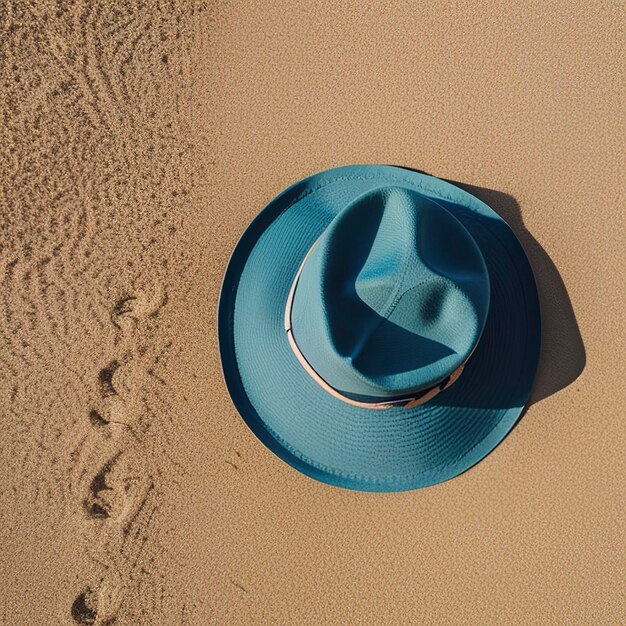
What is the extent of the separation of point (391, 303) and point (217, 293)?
1260 millimetres

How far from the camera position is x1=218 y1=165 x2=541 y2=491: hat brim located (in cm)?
221

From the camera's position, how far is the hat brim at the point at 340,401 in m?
2.21

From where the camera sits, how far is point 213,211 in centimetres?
283

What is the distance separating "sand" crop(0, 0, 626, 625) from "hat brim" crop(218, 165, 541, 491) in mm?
335

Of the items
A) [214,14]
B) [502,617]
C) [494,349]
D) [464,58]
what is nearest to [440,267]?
[494,349]

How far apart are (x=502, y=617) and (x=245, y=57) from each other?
2.77m

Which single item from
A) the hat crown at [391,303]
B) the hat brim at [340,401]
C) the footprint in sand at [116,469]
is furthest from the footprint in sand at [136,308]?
the hat crown at [391,303]

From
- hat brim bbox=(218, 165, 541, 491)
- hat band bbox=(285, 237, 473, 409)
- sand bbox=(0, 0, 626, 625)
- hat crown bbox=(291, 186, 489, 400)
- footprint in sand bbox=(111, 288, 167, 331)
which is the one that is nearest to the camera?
hat crown bbox=(291, 186, 489, 400)

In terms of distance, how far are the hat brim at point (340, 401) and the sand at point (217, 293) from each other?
1.10ft

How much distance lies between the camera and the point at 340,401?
84.7 inches

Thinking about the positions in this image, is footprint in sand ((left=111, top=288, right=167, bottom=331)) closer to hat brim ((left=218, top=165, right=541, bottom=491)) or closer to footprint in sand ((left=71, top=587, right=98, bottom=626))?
hat brim ((left=218, top=165, right=541, bottom=491))

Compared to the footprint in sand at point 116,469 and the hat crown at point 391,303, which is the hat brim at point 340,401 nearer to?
the hat crown at point 391,303

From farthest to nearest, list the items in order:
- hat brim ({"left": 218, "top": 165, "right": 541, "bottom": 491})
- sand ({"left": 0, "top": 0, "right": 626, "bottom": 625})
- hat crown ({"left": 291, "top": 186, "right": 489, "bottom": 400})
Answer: sand ({"left": 0, "top": 0, "right": 626, "bottom": 625})
hat brim ({"left": 218, "top": 165, "right": 541, "bottom": 491})
hat crown ({"left": 291, "top": 186, "right": 489, "bottom": 400})

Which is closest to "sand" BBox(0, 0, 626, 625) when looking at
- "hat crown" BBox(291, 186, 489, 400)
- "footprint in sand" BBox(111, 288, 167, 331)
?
"footprint in sand" BBox(111, 288, 167, 331)
